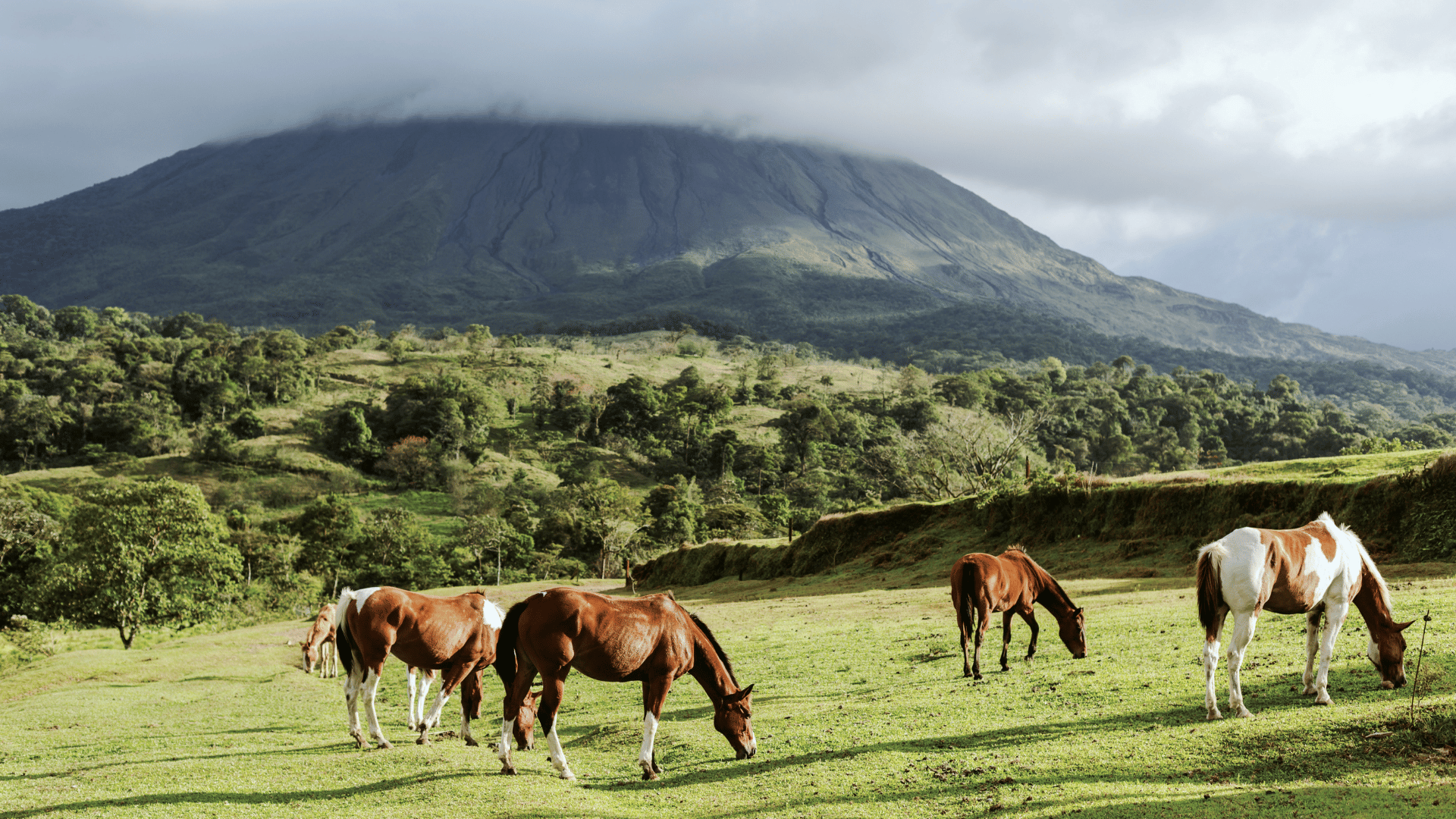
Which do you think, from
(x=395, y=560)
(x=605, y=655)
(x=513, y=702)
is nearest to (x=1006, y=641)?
(x=605, y=655)

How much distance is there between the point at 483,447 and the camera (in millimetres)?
75625

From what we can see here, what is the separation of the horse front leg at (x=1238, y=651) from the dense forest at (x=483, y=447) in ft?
66.5

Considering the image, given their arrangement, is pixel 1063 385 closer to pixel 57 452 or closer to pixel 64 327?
pixel 57 452

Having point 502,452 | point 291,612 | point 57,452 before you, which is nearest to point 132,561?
point 291,612

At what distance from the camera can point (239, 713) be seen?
45.1 ft

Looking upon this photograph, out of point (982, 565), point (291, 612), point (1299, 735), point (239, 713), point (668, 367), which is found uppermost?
point (668, 367)

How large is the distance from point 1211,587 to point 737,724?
4718 millimetres

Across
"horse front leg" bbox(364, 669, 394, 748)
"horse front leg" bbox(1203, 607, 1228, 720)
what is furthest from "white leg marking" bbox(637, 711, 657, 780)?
"horse front leg" bbox(1203, 607, 1228, 720)

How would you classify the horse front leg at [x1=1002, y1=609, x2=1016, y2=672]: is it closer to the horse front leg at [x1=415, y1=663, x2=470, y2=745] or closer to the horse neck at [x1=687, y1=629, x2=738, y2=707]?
the horse neck at [x1=687, y1=629, x2=738, y2=707]

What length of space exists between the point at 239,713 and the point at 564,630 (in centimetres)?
902

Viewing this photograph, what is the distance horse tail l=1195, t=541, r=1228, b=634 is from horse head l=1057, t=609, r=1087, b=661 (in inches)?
144

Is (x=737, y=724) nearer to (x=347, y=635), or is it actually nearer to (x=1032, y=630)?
(x=347, y=635)

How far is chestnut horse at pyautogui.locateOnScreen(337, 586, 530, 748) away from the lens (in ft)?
31.3

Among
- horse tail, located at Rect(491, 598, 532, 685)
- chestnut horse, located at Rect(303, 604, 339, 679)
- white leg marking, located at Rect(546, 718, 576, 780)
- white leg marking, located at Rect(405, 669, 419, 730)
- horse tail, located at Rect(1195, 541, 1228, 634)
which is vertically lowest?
chestnut horse, located at Rect(303, 604, 339, 679)
